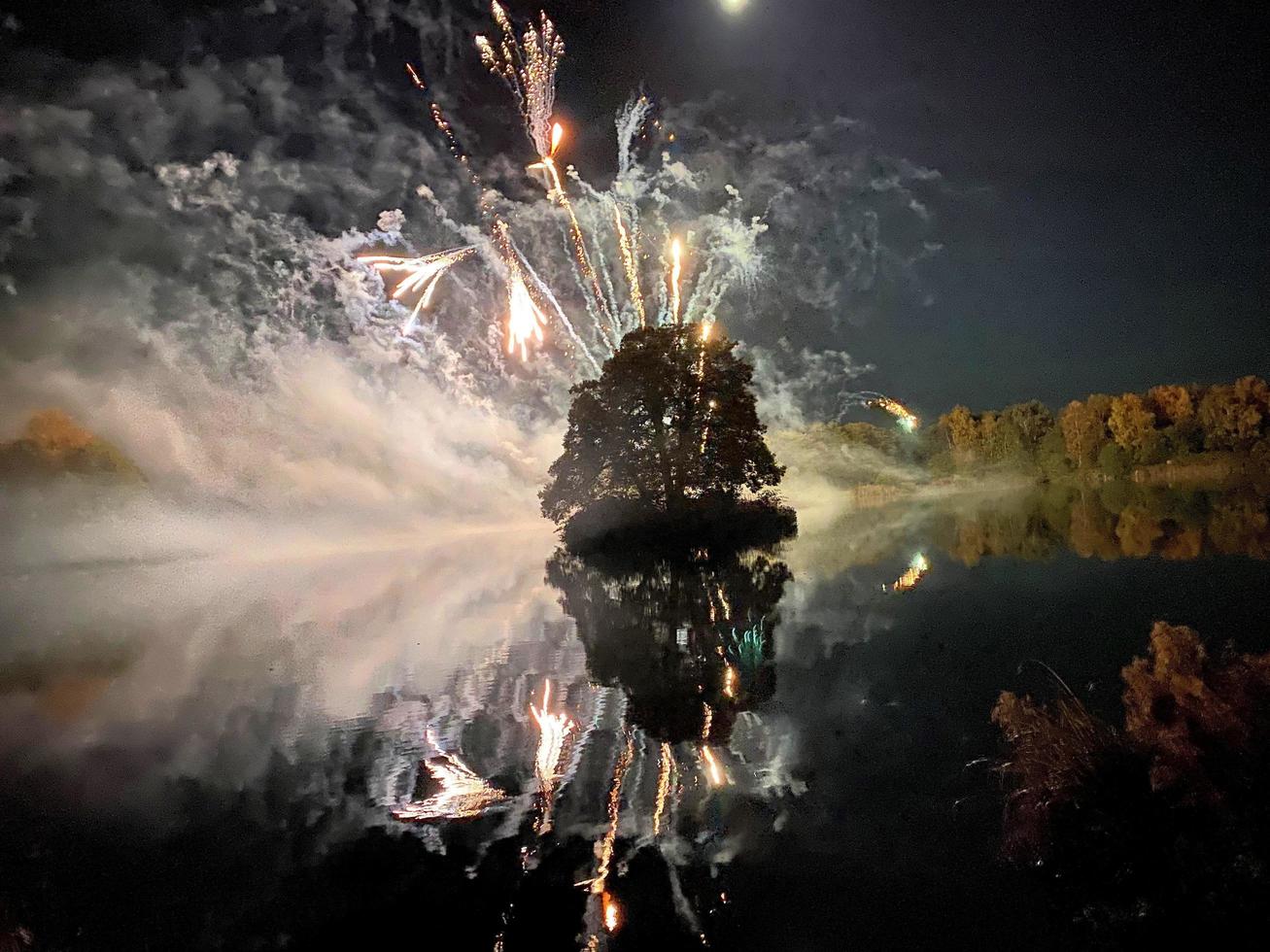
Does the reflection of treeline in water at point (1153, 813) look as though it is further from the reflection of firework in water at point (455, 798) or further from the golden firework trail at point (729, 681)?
the reflection of firework in water at point (455, 798)

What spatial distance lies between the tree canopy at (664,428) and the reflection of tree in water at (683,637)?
9.32 metres

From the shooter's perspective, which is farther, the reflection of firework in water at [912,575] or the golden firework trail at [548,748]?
the reflection of firework in water at [912,575]

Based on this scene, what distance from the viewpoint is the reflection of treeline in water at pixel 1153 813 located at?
312 centimetres

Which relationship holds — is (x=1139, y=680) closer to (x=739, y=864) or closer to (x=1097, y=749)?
(x=1097, y=749)

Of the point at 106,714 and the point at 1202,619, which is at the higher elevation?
the point at 1202,619

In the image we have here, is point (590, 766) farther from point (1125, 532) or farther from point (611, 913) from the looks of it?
point (1125, 532)

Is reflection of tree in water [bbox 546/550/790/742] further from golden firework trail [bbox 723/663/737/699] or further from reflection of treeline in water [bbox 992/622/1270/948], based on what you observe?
reflection of treeline in water [bbox 992/622/1270/948]

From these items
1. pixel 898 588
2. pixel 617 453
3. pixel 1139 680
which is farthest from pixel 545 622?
pixel 617 453

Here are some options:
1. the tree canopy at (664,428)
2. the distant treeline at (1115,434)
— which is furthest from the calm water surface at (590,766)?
the distant treeline at (1115,434)

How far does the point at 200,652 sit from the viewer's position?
45.1 ft

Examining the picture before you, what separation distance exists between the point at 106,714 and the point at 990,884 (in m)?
10.8

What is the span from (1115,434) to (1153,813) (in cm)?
9004

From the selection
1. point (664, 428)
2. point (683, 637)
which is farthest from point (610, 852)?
point (664, 428)

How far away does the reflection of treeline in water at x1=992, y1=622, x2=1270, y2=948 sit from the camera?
312 centimetres
